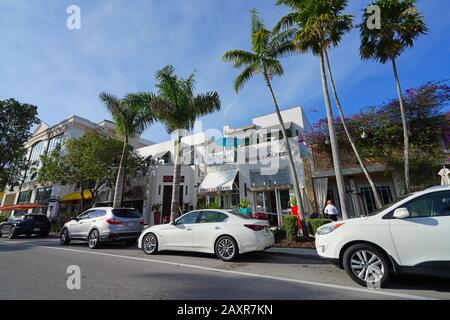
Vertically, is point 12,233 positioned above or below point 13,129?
below

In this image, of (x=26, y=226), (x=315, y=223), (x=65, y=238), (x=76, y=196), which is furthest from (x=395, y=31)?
(x=76, y=196)

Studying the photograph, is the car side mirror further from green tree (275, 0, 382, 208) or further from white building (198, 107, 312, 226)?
white building (198, 107, 312, 226)

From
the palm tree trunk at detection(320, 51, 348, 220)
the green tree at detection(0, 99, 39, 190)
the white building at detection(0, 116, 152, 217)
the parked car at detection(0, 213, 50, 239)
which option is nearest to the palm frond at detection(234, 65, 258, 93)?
the palm tree trunk at detection(320, 51, 348, 220)

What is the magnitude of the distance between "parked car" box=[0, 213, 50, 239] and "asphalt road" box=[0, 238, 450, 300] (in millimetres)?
10320

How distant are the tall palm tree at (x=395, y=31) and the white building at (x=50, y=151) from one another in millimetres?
24956

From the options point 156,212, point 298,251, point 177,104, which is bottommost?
point 298,251

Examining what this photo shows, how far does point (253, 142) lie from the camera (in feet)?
56.3

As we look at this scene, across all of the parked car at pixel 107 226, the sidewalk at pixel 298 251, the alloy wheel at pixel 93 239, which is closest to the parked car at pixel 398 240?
the sidewalk at pixel 298 251

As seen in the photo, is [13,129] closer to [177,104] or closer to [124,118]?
[124,118]

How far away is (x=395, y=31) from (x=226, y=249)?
11155 millimetres

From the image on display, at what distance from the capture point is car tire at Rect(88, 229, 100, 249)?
907 cm

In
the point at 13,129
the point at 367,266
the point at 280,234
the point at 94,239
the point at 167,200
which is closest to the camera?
the point at 367,266

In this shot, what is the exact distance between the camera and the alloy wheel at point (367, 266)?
4.05 m

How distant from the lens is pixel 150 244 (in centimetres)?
771
